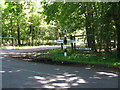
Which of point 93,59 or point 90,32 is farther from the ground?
point 90,32

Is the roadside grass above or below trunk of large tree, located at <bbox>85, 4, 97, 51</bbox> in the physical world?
below

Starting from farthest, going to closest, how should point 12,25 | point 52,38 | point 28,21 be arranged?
point 52,38, point 12,25, point 28,21

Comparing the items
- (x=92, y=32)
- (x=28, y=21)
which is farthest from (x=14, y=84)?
(x=28, y=21)

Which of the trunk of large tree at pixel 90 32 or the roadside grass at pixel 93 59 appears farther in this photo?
the trunk of large tree at pixel 90 32

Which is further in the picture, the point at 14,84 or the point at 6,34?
the point at 6,34

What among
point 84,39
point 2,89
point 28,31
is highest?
point 28,31

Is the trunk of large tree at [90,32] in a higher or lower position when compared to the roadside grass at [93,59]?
higher

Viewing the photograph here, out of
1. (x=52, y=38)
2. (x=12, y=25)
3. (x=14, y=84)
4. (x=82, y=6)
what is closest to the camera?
(x=14, y=84)

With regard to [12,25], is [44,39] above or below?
below

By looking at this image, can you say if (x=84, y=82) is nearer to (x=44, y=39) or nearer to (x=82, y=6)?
(x=82, y=6)

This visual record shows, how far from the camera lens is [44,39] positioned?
41906 mm

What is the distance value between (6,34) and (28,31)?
16.7 feet

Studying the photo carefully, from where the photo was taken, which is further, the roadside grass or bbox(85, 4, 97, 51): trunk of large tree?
bbox(85, 4, 97, 51): trunk of large tree

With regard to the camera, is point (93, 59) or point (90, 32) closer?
point (93, 59)
